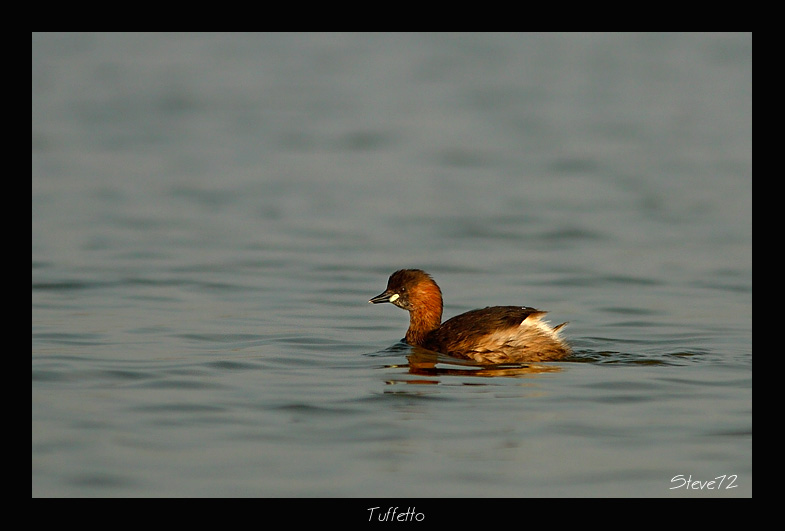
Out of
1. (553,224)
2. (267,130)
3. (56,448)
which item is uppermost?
(267,130)

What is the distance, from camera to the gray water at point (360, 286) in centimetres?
622

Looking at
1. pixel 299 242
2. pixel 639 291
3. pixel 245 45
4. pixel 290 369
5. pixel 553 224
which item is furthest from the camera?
pixel 245 45

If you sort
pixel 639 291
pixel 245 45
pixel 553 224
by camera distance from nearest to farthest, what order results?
pixel 639 291, pixel 553 224, pixel 245 45

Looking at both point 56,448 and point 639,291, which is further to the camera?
point 639,291

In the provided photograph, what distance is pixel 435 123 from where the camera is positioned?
18953 millimetres

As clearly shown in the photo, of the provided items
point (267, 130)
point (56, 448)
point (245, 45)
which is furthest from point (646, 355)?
point (245, 45)

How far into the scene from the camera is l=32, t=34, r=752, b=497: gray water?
20.4ft

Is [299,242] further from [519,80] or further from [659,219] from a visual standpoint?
[519,80]

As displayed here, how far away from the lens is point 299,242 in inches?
491

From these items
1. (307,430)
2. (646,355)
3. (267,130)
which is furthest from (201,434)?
(267,130)

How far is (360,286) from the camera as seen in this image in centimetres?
1091

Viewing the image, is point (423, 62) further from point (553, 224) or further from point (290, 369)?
point (290, 369)

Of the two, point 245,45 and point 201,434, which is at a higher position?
point 245,45

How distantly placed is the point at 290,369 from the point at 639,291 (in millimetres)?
4018
